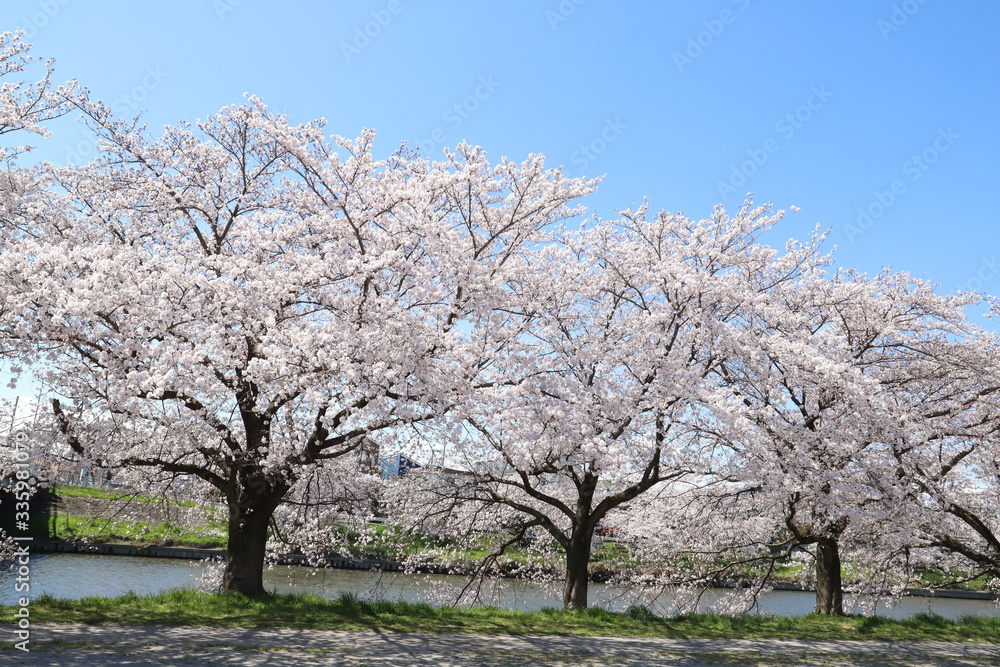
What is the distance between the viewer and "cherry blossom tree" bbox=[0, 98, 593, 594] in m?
9.39

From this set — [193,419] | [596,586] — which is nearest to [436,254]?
[193,419]

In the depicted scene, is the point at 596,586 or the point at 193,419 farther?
the point at 596,586

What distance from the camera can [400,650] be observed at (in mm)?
8914

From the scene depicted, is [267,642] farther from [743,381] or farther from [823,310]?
[823,310]

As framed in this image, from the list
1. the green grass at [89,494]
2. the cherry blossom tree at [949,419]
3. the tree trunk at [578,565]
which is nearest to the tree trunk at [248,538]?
the green grass at [89,494]

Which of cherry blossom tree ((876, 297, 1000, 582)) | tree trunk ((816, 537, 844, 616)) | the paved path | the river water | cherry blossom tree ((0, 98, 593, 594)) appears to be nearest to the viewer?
the paved path

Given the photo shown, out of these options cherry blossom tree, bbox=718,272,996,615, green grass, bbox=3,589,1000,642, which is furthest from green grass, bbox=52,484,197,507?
cherry blossom tree, bbox=718,272,996,615

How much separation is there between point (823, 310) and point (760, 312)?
2353 mm

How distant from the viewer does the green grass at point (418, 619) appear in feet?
32.5

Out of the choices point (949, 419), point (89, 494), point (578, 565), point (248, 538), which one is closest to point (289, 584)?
point (248, 538)

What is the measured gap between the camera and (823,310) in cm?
1453

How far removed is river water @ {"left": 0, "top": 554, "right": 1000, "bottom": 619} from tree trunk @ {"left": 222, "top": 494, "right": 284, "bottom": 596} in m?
5.76

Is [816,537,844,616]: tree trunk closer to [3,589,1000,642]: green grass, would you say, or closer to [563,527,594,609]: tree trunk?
[3,589,1000,642]: green grass

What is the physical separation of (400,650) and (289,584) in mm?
18537
